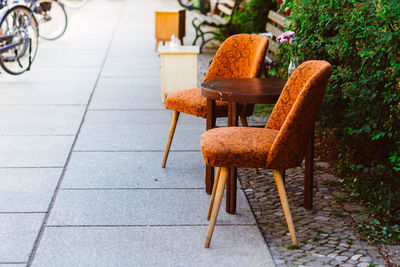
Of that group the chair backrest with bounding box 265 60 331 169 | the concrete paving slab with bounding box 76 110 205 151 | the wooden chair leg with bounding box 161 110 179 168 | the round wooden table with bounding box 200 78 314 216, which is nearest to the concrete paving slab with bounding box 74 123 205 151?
the concrete paving slab with bounding box 76 110 205 151

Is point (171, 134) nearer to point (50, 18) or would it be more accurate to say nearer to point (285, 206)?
point (285, 206)

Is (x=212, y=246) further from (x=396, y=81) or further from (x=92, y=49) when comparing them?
(x=92, y=49)

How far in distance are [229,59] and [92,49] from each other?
7.30m

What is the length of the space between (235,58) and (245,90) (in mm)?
1071

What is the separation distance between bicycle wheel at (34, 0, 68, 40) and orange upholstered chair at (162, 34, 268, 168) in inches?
285

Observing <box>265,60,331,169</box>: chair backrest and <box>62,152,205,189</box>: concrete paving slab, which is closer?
<box>265,60,331,169</box>: chair backrest

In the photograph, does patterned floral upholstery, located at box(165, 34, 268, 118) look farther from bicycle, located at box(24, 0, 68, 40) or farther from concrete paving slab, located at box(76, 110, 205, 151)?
bicycle, located at box(24, 0, 68, 40)

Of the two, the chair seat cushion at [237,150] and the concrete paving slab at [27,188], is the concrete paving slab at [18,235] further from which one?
the chair seat cushion at [237,150]

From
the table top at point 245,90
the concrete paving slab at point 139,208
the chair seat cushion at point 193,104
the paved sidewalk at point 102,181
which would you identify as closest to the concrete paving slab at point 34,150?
the paved sidewalk at point 102,181

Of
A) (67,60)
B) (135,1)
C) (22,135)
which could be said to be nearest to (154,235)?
(22,135)

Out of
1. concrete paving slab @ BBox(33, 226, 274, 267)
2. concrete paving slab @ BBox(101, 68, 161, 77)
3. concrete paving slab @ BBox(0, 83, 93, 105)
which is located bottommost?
concrete paving slab @ BBox(101, 68, 161, 77)

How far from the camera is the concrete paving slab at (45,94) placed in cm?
811

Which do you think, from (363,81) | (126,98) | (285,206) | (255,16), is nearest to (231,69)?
(363,81)

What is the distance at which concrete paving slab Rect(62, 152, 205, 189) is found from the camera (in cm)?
521
